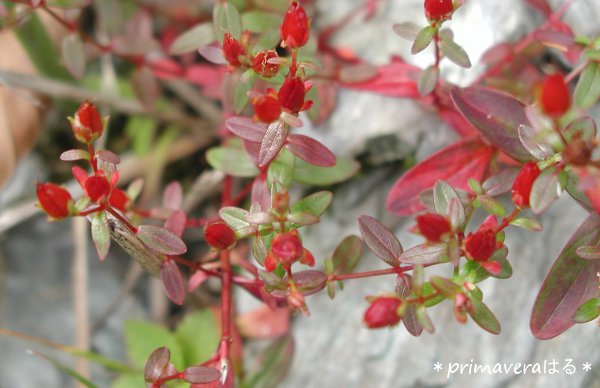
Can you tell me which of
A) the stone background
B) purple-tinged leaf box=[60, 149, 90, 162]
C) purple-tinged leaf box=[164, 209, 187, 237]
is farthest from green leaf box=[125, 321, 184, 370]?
purple-tinged leaf box=[60, 149, 90, 162]

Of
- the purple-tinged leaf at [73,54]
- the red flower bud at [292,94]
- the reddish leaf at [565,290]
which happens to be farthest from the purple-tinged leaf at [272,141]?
the purple-tinged leaf at [73,54]

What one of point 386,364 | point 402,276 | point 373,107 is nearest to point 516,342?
point 386,364

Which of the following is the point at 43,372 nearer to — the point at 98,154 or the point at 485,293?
the point at 98,154

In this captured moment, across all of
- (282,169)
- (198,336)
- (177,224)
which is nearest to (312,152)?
(282,169)

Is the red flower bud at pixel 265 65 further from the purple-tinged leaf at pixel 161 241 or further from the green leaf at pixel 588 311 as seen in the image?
the green leaf at pixel 588 311

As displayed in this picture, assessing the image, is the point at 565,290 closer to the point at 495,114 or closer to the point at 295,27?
the point at 495,114

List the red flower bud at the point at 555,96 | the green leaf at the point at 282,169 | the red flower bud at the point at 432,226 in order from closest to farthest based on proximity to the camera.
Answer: the red flower bud at the point at 555,96, the red flower bud at the point at 432,226, the green leaf at the point at 282,169
